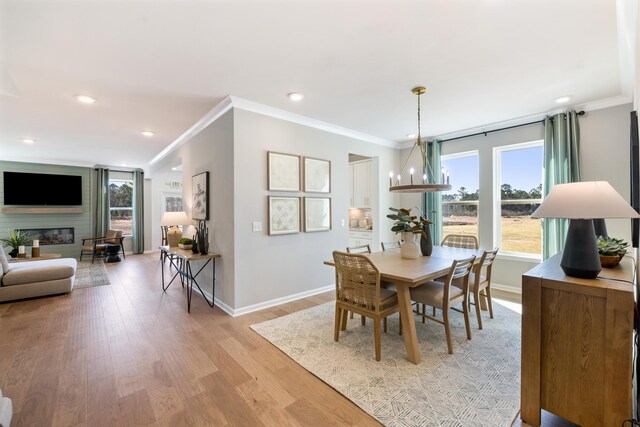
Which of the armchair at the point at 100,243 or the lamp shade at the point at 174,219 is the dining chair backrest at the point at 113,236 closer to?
the armchair at the point at 100,243

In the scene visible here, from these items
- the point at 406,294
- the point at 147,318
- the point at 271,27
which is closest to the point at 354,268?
the point at 406,294

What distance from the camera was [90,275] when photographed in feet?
18.5

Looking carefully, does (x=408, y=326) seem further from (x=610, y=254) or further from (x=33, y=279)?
(x=33, y=279)

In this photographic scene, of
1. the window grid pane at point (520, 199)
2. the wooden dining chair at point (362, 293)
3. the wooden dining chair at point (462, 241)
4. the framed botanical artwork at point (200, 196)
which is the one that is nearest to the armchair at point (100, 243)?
the framed botanical artwork at point (200, 196)

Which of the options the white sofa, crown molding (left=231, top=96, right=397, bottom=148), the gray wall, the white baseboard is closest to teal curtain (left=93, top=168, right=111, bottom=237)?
the gray wall

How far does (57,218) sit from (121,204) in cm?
146

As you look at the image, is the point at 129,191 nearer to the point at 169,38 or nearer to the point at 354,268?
the point at 169,38

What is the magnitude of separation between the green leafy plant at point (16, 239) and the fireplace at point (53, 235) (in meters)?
0.13

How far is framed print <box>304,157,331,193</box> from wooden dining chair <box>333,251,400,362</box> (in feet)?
5.83

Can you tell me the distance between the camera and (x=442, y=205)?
511 cm

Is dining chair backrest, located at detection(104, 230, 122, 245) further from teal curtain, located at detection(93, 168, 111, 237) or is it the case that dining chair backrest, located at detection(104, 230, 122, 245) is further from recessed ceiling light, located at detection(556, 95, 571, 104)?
recessed ceiling light, located at detection(556, 95, 571, 104)

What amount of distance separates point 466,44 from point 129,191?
940 cm

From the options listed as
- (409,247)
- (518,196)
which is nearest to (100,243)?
(409,247)

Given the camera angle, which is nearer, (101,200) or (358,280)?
(358,280)
